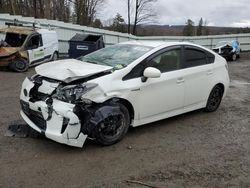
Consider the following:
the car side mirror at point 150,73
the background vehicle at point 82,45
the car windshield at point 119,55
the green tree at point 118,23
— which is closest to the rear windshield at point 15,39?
the background vehicle at point 82,45

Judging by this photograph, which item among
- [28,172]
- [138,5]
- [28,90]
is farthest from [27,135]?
[138,5]

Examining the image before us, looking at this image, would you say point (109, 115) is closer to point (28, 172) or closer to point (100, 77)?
point (100, 77)

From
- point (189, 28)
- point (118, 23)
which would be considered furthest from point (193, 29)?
point (118, 23)

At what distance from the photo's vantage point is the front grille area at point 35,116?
4.71 meters

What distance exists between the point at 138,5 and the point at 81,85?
48.2 meters

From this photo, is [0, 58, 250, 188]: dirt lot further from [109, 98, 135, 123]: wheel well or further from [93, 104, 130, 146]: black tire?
[109, 98, 135, 123]: wheel well

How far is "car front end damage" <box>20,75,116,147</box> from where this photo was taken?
4.43 meters

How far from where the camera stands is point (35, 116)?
15.9 feet

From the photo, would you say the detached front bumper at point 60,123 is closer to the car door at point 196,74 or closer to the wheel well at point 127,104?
the wheel well at point 127,104

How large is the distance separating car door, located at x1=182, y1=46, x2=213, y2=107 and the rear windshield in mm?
8833

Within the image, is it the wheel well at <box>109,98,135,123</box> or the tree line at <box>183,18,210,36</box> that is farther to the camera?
the tree line at <box>183,18,210,36</box>

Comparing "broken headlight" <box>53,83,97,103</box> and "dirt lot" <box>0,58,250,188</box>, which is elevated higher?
"broken headlight" <box>53,83,97,103</box>

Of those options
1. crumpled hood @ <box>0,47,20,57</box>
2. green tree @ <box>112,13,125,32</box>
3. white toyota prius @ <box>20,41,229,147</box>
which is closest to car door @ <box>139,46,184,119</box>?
white toyota prius @ <box>20,41,229,147</box>

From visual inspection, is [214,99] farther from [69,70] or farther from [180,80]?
[69,70]
